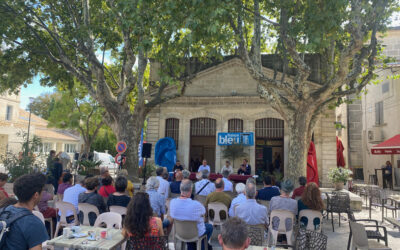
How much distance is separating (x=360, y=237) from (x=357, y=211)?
20.7 ft

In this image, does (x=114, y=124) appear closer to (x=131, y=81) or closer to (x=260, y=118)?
(x=131, y=81)

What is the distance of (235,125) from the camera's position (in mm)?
16406

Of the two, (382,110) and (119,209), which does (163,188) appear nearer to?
(119,209)

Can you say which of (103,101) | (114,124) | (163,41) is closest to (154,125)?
(114,124)

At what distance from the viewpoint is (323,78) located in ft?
51.5

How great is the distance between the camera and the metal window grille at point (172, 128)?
17.1 m

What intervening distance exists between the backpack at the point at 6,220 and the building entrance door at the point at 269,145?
14.5 m

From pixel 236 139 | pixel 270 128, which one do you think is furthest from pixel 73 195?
pixel 270 128

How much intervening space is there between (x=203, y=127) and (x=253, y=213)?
1220cm

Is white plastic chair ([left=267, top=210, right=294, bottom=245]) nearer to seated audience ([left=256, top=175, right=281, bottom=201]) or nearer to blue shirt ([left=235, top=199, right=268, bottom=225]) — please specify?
blue shirt ([left=235, top=199, right=268, bottom=225])

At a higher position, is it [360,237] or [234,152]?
[234,152]

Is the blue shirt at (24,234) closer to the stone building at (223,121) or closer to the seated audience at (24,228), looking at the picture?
the seated audience at (24,228)

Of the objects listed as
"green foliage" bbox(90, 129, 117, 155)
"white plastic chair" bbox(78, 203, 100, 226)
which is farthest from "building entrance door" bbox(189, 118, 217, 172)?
"green foliage" bbox(90, 129, 117, 155)

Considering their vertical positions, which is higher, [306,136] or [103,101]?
[103,101]
